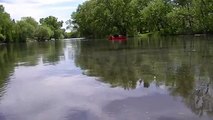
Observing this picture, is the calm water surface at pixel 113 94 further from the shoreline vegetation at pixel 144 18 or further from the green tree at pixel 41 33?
the green tree at pixel 41 33

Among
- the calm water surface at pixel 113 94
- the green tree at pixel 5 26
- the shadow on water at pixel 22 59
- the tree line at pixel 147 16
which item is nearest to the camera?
the calm water surface at pixel 113 94

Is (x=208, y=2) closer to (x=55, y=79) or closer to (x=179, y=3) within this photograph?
(x=179, y=3)

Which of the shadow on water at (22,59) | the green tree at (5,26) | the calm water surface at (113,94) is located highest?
the green tree at (5,26)

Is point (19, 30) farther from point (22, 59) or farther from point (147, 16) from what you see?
point (22, 59)

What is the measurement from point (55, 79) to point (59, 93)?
4.79 m

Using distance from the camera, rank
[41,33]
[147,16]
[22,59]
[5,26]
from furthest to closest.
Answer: [41,33]
[5,26]
[147,16]
[22,59]

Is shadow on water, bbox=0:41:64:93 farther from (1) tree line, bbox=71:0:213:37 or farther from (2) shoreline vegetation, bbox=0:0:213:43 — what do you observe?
(1) tree line, bbox=71:0:213:37

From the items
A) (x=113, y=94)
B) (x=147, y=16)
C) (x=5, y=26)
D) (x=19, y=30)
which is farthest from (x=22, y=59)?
(x=19, y=30)

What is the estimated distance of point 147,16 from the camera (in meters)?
110

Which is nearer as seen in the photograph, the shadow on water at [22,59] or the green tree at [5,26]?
the shadow on water at [22,59]

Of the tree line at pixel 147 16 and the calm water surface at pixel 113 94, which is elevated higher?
the tree line at pixel 147 16

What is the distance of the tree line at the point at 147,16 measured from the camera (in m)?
97.6

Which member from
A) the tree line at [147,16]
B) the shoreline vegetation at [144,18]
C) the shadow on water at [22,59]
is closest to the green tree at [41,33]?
the shoreline vegetation at [144,18]

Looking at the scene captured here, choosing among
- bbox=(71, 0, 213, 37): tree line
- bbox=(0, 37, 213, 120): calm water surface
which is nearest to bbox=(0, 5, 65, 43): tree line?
bbox=(71, 0, 213, 37): tree line
